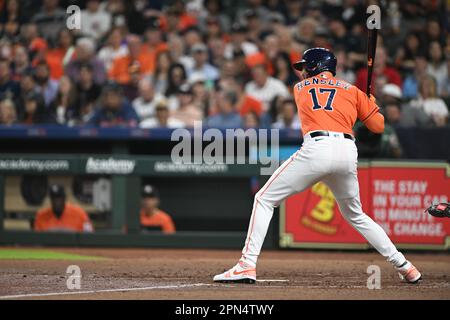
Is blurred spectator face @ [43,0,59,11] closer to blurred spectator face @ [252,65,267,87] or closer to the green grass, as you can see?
blurred spectator face @ [252,65,267,87]

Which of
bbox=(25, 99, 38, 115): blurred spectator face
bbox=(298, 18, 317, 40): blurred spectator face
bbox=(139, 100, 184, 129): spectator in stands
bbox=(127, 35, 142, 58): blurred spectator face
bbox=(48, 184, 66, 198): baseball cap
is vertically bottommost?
bbox=(48, 184, 66, 198): baseball cap

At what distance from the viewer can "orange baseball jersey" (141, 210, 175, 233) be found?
39.1 feet

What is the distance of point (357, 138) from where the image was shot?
11.7 metres

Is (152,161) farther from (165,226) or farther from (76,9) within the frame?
(76,9)

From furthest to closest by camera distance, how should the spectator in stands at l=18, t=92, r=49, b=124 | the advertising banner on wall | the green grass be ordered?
the spectator in stands at l=18, t=92, r=49, b=124, the advertising banner on wall, the green grass

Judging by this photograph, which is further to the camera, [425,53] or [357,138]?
[425,53]

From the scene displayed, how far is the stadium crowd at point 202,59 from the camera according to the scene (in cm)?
1262

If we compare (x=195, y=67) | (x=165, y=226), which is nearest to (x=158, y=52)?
(x=195, y=67)

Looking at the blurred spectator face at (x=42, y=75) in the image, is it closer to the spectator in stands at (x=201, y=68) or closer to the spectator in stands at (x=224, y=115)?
the spectator in stands at (x=201, y=68)

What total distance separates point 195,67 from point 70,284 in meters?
7.00

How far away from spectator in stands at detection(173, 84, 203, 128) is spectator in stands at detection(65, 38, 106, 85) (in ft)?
5.08

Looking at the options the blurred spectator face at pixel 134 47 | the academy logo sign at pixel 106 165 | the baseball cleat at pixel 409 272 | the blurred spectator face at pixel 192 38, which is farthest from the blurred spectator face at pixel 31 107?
the baseball cleat at pixel 409 272

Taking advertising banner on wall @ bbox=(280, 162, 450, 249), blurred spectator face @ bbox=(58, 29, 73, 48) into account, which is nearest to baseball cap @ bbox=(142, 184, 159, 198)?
advertising banner on wall @ bbox=(280, 162, 450, 249)

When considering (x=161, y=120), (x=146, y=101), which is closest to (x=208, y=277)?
(x=161, y=120)
